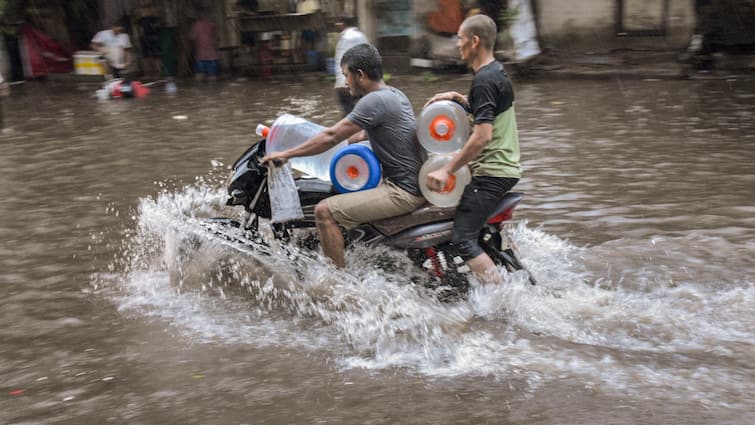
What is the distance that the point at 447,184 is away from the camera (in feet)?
15.7

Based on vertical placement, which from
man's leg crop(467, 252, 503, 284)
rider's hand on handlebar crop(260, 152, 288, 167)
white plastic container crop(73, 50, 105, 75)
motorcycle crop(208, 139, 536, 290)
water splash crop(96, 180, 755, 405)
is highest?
white plastic container crop(73, 50, 105, 75)

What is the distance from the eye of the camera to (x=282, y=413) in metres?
3.98

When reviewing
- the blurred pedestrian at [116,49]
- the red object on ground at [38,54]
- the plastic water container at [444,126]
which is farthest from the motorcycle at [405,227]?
the red object on ground at [38,54]

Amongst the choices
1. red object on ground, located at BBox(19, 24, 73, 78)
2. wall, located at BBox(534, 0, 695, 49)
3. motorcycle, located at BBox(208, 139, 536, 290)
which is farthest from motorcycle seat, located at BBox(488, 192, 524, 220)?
red object on ground, located at BBox(19, 24, 73, 78)

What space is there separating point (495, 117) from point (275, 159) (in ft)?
4.52

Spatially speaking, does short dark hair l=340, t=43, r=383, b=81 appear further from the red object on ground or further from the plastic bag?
the red object on ground

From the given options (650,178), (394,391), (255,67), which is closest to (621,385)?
(394,391)

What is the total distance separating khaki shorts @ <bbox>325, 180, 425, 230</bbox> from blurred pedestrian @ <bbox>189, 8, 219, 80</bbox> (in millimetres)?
14101

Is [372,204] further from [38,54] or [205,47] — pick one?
[38,54]

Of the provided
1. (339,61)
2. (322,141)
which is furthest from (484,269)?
(339,61)

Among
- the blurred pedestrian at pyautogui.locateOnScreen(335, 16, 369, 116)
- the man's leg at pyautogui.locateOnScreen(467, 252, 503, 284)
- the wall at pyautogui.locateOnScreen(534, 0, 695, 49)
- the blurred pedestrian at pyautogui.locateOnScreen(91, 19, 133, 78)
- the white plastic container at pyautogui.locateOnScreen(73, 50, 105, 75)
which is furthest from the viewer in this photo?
the white plastic container at pyautogui.locateOnScreen(73, 50, 105, 75)

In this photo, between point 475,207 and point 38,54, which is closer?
point 475,207

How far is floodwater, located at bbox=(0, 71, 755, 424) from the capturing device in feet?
13.3

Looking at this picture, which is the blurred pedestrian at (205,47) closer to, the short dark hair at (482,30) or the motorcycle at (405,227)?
the motorcycle at (405,227)
